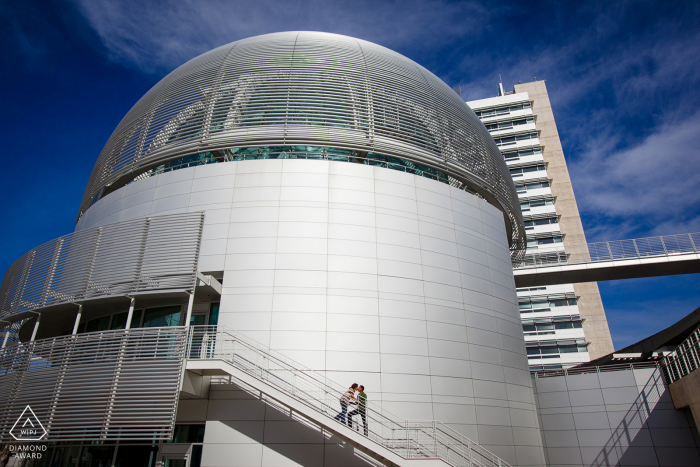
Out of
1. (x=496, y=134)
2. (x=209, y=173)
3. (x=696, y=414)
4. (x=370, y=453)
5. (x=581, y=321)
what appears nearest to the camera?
(x=370, y=453)

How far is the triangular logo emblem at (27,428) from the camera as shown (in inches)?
504

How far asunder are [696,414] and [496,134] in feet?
167

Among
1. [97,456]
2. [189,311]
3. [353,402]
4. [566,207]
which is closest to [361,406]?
[353,402]

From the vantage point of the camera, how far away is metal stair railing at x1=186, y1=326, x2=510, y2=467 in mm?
13305

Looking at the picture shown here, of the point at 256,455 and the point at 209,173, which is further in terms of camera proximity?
the point at 209,173

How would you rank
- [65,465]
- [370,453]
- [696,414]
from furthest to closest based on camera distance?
1. [696,414]
2. [65,465]
3. [370,453]

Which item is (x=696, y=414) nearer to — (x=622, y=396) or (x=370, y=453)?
(x=622, y=396)

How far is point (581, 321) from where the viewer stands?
4862cm

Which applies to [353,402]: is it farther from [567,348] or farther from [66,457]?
[567,348]

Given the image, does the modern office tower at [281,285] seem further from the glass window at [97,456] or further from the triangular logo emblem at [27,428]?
the triangular logo emblem at [27,428]

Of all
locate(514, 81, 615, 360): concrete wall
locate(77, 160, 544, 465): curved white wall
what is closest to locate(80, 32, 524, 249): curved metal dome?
locate(77, 160, 544, 465): curved white wall

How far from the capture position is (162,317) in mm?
15406

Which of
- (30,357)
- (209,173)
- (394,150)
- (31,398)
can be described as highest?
(394,150)

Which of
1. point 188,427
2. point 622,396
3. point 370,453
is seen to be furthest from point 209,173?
point 622,396
